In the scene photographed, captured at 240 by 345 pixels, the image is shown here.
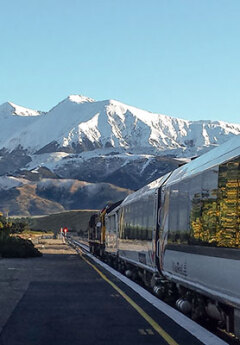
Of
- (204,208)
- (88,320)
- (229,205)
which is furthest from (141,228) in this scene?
(229,205)

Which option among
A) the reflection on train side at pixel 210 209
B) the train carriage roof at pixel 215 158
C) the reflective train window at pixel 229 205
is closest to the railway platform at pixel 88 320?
the reflection on train side at pixel 210 209

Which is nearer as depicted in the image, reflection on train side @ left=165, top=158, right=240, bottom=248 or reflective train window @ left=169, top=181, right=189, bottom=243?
reflection on train side @ left=165, top=158, right=240, bottom=248

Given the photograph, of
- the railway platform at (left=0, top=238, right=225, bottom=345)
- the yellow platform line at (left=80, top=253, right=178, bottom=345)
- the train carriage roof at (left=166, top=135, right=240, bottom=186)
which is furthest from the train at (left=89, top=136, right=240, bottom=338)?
the yellow platform line at (left=80, top=253, right=178, bottom=345)

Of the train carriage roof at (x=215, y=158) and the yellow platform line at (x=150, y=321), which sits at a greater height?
the train carriage roof at (x=215, y=158)

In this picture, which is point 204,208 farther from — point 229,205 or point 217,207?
point 229,205

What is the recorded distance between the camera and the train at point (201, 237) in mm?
10117

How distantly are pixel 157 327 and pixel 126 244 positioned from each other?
50.8ft

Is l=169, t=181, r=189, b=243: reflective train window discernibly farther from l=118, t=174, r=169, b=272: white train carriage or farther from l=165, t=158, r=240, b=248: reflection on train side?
l=118, t=174, r=169, b=272: white train carriage

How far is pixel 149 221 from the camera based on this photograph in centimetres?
2031

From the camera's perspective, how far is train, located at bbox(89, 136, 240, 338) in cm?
1012

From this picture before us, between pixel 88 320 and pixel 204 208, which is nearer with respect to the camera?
pixel 204 208

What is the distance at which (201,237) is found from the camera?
12.1m

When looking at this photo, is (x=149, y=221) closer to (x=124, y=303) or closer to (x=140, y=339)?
(x=124, y=303)

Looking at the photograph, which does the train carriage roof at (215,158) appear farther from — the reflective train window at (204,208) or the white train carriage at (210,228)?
the reflective train window at (204,208)
